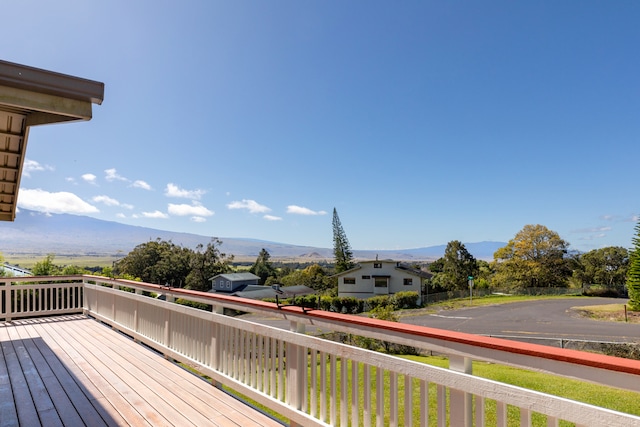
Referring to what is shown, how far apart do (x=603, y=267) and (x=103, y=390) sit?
50263mm

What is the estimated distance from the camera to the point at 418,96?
29.7 meters

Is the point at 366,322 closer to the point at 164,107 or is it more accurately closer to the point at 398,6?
the point at 398,6

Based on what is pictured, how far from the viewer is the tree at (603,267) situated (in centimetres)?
3888

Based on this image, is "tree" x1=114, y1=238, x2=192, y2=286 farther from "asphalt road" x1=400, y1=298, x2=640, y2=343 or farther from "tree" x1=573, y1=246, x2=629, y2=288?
"tree" x1=573, y1=246, x2=629, y2=288

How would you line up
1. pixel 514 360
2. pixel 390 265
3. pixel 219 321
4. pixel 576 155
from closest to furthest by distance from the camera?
pixel 514 360 → pixel 219 321 → pixel 390 265 → pixel 576 155

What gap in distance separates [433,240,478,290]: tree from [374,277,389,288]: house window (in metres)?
8.51

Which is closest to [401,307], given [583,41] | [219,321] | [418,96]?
[418,96]

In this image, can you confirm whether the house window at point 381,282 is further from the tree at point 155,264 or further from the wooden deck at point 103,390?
the wooden deck at point 103,390

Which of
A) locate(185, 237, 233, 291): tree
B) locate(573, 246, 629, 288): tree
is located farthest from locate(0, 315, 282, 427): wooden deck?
locate(185, 237, 233, 291): tree

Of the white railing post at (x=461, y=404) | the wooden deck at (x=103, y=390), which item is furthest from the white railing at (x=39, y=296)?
the white railing post at (x=461, y=404)

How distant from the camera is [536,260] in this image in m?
38.3

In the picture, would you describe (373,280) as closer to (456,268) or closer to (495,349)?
(456,268)

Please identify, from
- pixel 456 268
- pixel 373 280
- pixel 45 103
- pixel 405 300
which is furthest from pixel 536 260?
pixel 45 103

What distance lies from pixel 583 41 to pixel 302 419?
28.0 metres
